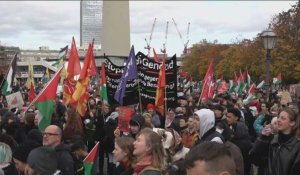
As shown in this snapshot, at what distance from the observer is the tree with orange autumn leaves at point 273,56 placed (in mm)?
40844

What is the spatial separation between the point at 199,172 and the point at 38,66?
10317cm

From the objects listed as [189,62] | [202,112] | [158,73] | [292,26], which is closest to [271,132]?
[202,112]

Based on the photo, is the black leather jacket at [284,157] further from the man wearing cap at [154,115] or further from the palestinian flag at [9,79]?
the palestinian flag at [9,79]

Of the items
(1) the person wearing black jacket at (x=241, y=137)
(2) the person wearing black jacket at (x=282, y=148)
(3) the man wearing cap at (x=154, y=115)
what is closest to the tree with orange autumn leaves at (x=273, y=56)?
(3) the man wearing cap at (x=154, y=115)

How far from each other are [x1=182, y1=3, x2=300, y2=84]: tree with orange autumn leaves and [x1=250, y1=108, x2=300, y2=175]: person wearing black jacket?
26066mm

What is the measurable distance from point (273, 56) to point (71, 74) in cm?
3520

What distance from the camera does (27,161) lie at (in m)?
4.76

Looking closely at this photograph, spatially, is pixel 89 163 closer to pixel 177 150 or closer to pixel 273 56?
pixel 177 150

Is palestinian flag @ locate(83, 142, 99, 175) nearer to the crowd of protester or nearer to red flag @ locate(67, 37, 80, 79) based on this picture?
the crowd of protester

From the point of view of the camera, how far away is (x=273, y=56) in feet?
148

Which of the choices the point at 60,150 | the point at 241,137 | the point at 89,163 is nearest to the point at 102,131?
the point at 241,137

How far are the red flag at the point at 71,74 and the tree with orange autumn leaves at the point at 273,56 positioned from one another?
67.1 feet

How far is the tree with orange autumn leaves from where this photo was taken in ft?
134

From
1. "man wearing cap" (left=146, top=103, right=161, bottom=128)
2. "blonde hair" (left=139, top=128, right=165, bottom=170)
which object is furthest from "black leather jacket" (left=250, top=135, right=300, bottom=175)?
"man wearing cap" (left=146, top=103, right=161, bottom=128)
